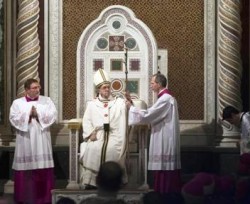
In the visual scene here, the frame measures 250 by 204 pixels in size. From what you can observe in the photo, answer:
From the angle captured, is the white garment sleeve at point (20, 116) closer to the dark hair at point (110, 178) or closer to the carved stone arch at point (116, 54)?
the carved stone arch at point (116, 54)

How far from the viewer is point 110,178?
20.9 feet

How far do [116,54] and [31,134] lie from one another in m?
1.92

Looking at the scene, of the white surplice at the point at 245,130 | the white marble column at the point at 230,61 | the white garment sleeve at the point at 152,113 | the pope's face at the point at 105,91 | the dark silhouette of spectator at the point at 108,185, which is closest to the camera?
the dark silhouette of spectator at the point at 108,185

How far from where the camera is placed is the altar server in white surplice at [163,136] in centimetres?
1188

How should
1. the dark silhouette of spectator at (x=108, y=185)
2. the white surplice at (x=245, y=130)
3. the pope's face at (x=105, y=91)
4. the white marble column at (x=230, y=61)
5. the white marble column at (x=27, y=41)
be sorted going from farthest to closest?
the white marble column at (x=27, y=41) < the white marble column at (x=230, y=61) < the pope's face at (x=105, y=91) < the white surplice at (x=245, y=130) < the dark silhouette of spectator at (x=108, y=185)

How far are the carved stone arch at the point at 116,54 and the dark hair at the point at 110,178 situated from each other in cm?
683

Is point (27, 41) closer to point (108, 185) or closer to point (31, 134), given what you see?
point (31, 134)

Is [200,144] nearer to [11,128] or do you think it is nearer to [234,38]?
[234,38]

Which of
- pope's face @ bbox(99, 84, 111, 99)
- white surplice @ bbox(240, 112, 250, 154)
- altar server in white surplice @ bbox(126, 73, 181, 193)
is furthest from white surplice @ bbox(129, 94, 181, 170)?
white surplice @ bbox(240, 112, 250, 154)

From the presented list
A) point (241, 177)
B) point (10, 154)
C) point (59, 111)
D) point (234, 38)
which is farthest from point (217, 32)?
point (241, 177)

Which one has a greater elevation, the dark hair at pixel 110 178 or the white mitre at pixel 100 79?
the white mitre at pixel 100 79

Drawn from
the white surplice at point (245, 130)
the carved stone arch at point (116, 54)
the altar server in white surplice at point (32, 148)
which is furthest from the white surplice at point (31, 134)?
the white surplice at point (245, 130)

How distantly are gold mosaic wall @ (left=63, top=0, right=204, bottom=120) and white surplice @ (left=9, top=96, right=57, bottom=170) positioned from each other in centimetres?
137

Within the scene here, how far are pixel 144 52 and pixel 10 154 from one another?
235cm
